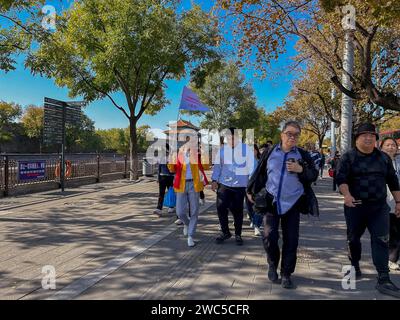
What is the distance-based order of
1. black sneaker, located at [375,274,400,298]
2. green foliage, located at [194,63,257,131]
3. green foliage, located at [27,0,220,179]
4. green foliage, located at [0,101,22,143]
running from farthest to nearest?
green foliage, located at [0,101,22,143] < green foliage, located at [194,63,257,131] < green foliage, located at [27,0,220,179] < black sneaker, located at [375,274,400,298]

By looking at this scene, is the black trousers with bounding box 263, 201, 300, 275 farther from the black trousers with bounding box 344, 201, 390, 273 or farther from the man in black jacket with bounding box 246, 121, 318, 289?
the black trousers with bounding box 344, 201, 390, 273

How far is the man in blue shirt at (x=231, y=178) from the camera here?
5.82m

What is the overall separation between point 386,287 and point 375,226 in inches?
24.5

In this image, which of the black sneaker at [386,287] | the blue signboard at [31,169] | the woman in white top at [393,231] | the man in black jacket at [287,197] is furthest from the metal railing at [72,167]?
the black sneaker at [386,287]

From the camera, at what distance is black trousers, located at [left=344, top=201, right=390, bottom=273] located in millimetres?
3926

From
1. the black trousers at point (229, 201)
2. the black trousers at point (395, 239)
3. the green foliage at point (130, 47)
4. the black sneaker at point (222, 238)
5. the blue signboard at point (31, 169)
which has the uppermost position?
the green foliage at point (130, 47)

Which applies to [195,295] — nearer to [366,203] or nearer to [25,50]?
[366,203]

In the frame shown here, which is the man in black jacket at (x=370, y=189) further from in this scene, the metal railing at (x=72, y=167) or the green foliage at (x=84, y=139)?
the green foliage at (x=84, y=139)

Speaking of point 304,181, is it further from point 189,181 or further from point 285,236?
point 189,181

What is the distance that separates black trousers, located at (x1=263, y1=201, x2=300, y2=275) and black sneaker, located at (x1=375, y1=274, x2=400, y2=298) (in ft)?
2.89

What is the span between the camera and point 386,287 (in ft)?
12.6

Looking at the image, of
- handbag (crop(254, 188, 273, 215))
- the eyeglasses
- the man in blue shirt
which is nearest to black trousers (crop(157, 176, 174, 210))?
the man in blue shirt

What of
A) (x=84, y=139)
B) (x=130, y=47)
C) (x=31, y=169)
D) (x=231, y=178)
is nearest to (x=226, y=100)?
(x=130, y=47)
